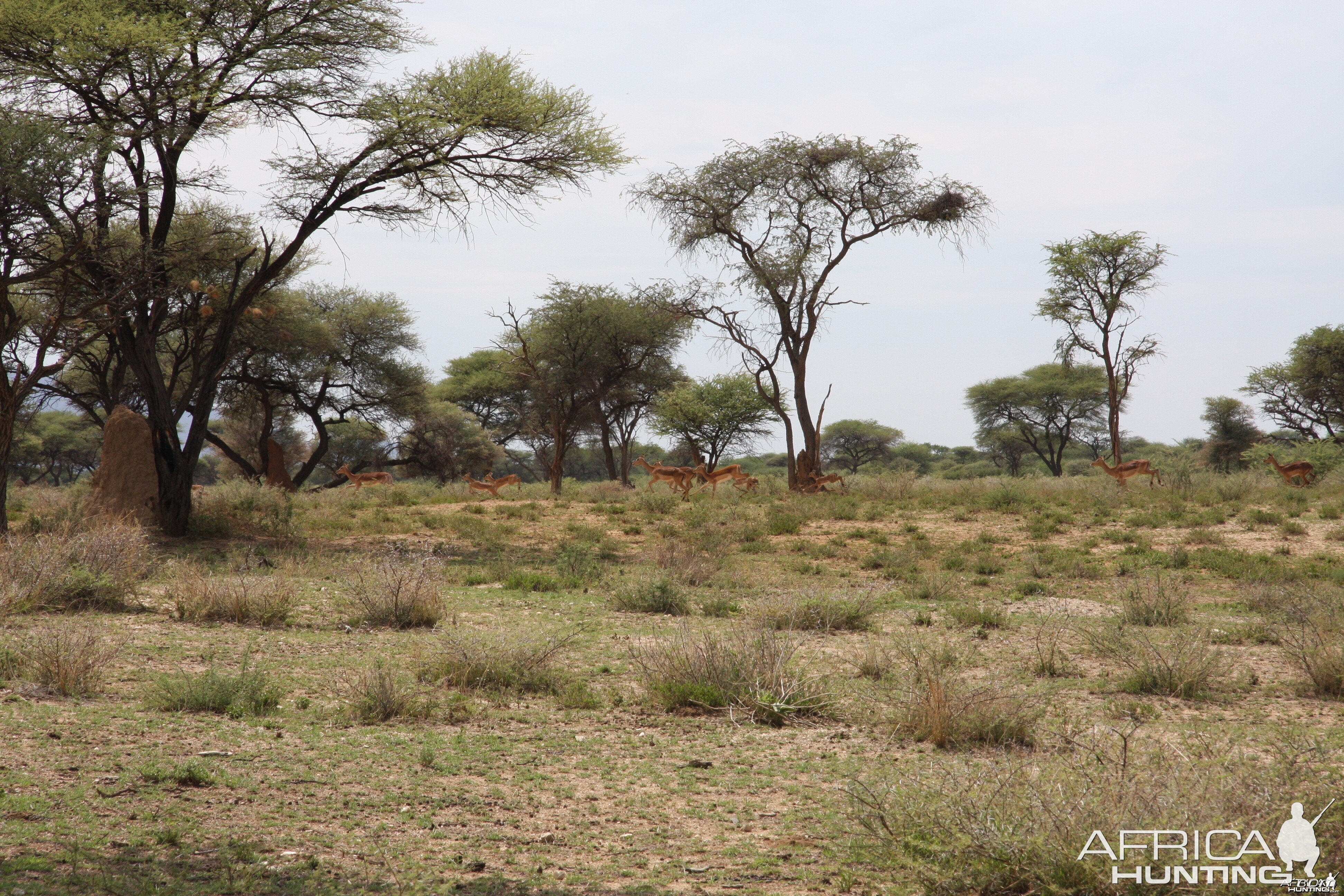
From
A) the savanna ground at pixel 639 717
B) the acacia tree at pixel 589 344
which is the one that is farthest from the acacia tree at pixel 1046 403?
the savanna ground at pixel 639 717

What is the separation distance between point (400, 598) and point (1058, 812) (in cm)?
630

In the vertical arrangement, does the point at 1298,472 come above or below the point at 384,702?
above

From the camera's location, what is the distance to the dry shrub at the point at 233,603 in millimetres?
7953

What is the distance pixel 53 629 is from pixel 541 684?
322 centimetres

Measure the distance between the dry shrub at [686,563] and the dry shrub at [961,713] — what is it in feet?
15.5

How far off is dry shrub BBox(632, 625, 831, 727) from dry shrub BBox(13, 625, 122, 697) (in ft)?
10.8

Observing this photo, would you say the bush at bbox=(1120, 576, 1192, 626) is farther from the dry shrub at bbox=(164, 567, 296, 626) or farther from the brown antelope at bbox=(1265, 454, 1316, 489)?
the brown antelope at bbox=(1265, 454, 1316, 489)

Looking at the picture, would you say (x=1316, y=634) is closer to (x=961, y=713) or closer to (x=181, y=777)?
(x=961, y=713)

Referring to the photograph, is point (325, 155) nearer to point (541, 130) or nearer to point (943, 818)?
point (541, 130)

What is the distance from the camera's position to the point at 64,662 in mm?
5520

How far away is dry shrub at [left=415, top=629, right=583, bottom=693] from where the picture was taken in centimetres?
614

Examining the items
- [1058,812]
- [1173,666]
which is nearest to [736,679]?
[1173,666]

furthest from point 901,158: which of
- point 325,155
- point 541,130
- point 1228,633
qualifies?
point 1228,633

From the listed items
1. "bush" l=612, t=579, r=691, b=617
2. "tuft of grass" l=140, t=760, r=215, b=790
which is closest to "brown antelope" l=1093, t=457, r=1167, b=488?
"bush" l=612, t=579, r=691, b=617
